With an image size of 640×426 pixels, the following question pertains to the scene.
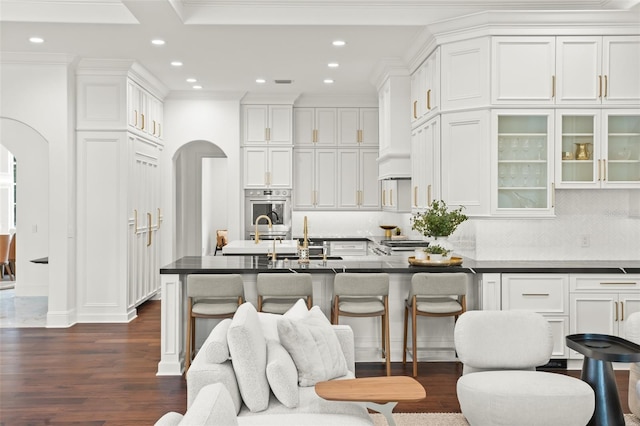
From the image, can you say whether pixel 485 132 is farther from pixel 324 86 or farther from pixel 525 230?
pixel 324 86

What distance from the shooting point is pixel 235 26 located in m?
5.65

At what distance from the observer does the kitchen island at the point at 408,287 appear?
495 centimetres

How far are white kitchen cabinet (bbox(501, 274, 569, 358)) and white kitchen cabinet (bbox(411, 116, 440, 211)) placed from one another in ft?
4.03

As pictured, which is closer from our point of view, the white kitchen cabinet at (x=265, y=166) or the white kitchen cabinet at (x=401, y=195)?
the white kitchen cabinet at (x=401, y=195)

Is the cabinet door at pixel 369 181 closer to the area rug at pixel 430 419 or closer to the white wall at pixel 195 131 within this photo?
the white wall at pixel 195 131

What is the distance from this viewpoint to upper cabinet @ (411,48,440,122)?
5.79 meters

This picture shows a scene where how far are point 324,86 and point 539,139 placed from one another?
157 inches

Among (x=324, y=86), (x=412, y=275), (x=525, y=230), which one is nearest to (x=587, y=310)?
(x=525, y=230)

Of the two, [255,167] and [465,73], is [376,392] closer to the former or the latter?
[465,73]

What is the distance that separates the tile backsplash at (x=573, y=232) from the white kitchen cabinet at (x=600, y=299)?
0.58m

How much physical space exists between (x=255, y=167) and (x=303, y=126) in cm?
103

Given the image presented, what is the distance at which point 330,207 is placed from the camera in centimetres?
952

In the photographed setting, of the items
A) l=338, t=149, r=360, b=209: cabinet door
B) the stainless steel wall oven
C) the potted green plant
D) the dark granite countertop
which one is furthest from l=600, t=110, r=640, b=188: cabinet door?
the stainless steel wall oven

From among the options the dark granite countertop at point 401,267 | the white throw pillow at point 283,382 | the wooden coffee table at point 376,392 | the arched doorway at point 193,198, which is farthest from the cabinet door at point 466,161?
the arched doorway at point 193,198
